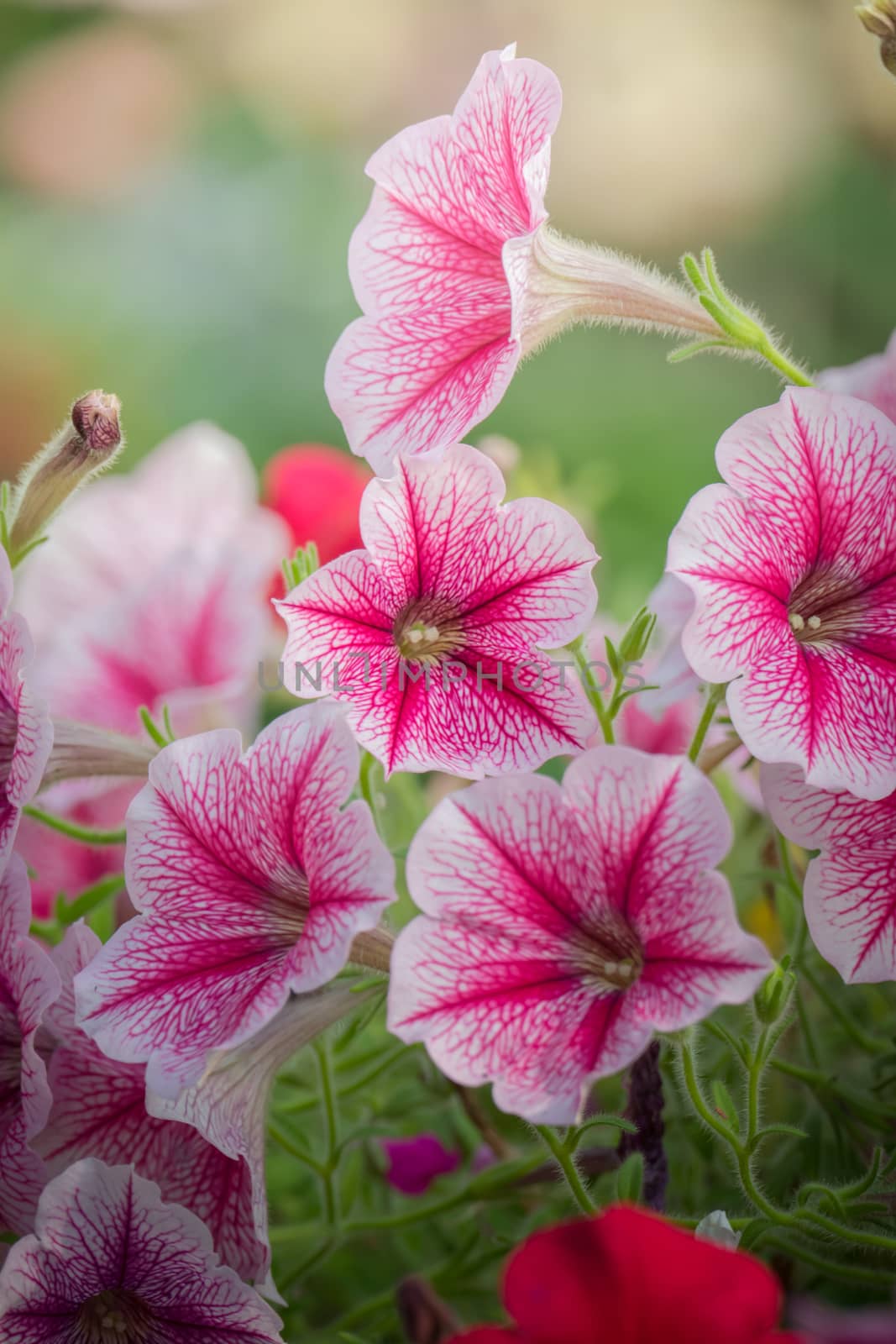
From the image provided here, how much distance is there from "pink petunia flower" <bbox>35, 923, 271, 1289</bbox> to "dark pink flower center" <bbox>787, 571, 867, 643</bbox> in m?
0.20

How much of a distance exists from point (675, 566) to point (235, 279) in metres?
2.54

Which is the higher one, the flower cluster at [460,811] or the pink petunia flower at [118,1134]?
the flower cluster at [460,811]

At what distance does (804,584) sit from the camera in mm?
351

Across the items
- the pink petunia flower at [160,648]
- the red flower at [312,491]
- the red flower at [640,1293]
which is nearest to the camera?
the red flower at [640,1293]

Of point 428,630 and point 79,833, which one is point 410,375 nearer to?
point 428,630

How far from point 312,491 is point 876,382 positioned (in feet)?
1.10

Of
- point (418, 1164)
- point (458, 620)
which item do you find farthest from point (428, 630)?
point (418, 1164)

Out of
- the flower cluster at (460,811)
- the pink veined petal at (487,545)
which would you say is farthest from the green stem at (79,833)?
the pink veined petal at (487,545)

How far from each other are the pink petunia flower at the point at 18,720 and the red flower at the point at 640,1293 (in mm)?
167

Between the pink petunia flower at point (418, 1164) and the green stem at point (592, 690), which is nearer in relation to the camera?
the green stem at point (592, 690)

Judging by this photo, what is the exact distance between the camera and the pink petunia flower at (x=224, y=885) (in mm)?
304

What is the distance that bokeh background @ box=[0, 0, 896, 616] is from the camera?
2545 mm

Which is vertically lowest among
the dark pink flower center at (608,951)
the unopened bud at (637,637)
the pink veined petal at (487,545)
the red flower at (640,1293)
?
the red flower at (640,1293)

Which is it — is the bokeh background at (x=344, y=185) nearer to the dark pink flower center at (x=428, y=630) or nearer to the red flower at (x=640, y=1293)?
the dark pink flower center at (x=428, y=630)
